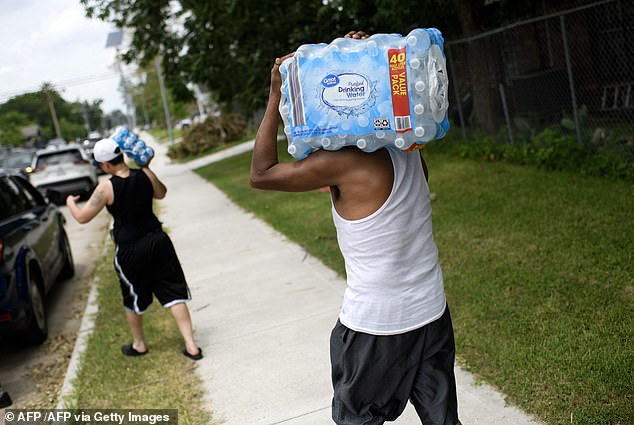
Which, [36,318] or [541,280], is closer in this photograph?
[541,280]

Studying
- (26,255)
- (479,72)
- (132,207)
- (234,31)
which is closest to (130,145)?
(132,207)

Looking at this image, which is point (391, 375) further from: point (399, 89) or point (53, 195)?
point (53, 195)

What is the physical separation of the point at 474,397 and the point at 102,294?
497 centimetres

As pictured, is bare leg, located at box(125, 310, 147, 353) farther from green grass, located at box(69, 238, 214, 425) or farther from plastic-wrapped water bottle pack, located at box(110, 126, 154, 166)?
plastic-wrapped water bottle pack, located at box(110, 126, 154, 166)

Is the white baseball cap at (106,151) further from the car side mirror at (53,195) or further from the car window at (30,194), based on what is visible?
the car side mirror at (53,195)

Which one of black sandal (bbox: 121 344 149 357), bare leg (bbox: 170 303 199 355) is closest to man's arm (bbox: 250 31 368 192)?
bare leg (bbox: 170 303 199 355)

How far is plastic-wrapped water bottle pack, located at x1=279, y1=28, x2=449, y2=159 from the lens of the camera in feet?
7.36

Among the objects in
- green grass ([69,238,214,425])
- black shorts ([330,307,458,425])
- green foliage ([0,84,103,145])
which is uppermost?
green foliage ([0,84,103,145])

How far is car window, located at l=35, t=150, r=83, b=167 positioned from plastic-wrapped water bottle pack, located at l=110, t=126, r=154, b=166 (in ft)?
45.5

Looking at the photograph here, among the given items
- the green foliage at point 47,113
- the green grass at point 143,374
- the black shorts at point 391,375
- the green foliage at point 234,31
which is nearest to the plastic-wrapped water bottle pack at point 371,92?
the black shorts at point 391,375

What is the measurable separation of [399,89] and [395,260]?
1.97 ft

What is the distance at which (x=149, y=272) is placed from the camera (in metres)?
4.86

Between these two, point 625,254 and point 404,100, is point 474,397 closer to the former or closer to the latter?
point 404,100

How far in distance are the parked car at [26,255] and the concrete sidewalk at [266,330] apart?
56.4 inches
